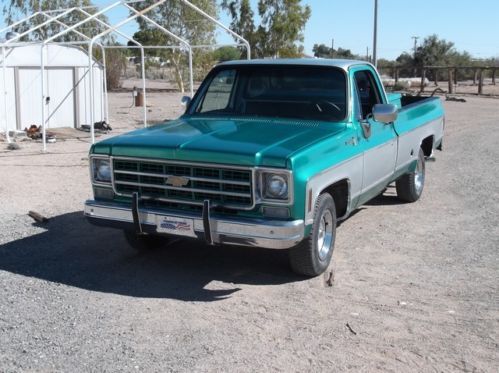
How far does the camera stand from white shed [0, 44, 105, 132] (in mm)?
17656

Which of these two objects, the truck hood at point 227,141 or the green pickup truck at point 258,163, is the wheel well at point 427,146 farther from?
the truck hood at point 227,141

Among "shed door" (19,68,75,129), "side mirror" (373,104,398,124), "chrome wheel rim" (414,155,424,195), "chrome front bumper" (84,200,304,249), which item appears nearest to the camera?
"chrome front bumper" (84,200,304,249)

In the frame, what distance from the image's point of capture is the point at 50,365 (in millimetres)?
4258

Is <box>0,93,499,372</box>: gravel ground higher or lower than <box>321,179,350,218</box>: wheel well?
lower

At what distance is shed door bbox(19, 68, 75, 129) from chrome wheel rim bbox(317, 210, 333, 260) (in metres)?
13.8

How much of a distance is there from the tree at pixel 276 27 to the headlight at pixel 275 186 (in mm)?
35142

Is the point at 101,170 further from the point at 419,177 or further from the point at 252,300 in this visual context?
the point at 419,177

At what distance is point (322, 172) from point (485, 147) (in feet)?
34.3

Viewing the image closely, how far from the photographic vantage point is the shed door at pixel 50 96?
18.0 meters

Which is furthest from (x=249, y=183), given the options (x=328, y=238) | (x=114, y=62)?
(x=114, y=62)

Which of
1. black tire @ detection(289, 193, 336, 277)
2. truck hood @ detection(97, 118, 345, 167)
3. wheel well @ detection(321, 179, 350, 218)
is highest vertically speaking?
truck hood @ detection(97, 118, 345, 167)

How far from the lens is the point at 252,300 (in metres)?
5.48

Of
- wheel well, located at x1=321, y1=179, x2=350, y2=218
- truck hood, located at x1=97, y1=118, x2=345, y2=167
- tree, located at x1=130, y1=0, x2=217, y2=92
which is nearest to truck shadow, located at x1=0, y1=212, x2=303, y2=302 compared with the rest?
wheel well, located at x1=321, y1=179, x2=350, y2=218

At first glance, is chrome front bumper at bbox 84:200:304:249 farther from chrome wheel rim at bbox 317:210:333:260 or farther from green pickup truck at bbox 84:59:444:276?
chrome wheel rim at bbox 317:210:333:260
